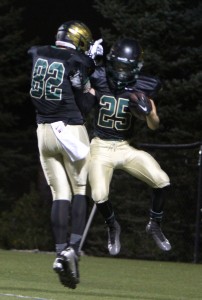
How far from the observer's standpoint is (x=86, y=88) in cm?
978

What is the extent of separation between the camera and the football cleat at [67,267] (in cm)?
875

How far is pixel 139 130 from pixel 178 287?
582cm

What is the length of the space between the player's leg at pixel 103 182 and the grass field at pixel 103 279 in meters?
0.47

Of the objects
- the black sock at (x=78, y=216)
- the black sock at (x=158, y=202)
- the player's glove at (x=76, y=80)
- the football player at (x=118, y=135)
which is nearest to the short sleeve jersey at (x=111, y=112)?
the football player at (x=118, y=135)

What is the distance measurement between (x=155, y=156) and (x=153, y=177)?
4.04 metres

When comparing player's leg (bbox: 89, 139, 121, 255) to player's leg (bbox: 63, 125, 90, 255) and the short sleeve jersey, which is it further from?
player's leg (bbox: 63, 125, 90, 255)

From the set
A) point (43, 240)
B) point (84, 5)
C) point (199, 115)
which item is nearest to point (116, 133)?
point (43, 240)

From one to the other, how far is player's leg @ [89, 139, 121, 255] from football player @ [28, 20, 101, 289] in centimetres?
83

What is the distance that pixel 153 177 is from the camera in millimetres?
10141

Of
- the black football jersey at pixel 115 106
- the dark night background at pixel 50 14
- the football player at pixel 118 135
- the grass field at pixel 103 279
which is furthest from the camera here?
the dark night background at pixel 50 14

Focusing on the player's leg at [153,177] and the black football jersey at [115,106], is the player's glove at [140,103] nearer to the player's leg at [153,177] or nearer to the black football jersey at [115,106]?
the black football jersey at [115,106]

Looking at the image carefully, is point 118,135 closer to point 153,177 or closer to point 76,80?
point 153,177

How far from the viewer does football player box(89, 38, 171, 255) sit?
10094 mm

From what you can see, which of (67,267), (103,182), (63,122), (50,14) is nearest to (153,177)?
(103,182)
